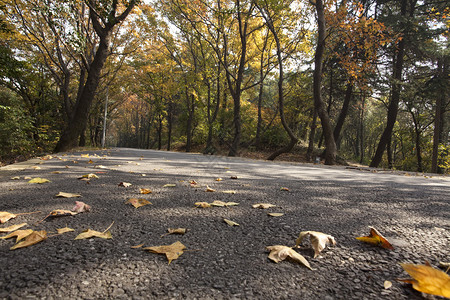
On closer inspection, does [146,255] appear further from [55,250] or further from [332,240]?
[332,240]

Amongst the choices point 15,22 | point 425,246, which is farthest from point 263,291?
point 15,22

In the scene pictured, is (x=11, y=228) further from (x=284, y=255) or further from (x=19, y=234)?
(x=284, y=255)

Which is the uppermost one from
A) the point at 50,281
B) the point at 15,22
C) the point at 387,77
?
the point at 15,22

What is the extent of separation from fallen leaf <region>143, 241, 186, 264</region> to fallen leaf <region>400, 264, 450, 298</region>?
93 centimetres

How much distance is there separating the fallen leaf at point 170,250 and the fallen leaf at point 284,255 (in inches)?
17.0

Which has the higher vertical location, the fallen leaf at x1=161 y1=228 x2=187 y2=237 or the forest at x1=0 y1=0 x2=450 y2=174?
the forest at x1=0 y1=0 x2=450 y2=174

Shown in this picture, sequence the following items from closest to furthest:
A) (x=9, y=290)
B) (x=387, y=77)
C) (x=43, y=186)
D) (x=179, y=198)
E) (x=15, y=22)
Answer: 1. (x=9, y=290)
2. (x=179, y=198)
3. (x=43, y=186)
4. (x=15, y=22)
5. (x=387, y=77)

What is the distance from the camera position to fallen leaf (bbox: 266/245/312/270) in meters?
1.09

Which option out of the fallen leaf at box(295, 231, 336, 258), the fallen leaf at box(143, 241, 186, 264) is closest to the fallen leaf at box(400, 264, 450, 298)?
the fallen leaf at box(295, 231, 336, 258)

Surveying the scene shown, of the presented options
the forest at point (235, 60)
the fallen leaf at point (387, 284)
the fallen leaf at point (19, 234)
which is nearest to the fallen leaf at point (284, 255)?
the fallen leaf at point (387, 284)

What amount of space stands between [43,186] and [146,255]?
1989 millimetres

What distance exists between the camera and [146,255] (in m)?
1.11

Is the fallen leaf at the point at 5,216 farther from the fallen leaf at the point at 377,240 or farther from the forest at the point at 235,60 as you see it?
the forest at the point at 235,60

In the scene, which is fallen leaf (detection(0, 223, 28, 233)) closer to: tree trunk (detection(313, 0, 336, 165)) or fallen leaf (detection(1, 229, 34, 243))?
fallen leaf (detection(1, 229, 34, 243))
